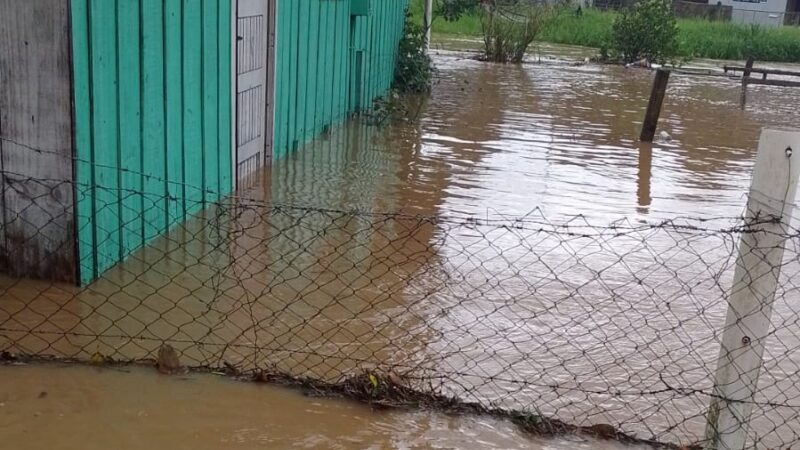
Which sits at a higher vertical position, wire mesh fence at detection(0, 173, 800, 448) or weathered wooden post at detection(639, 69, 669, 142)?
weathered wooden post at detection(639, 69, 669, 142)

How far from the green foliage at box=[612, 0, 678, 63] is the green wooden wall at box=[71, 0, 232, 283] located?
19418 mm

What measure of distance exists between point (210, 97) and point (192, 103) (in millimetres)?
400

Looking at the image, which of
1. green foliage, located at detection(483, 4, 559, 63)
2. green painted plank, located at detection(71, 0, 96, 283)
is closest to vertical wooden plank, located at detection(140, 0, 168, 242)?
green painted plank, located at detection(71, 0, 96, 283)

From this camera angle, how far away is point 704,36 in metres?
30.7

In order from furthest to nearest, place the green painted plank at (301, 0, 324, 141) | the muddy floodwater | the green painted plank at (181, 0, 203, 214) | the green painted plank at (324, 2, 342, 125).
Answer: the green painted plank at (324, 2, 342, 125), the green painted plank at (301, 0, 324, 141), the muddy floodwater, the green painted plank at (181, 0, 203, 214)

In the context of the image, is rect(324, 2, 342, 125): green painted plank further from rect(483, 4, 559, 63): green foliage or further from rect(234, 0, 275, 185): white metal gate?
rect(483, 4, 559, 63): green foliage

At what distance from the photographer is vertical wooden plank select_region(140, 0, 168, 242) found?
5.90 m

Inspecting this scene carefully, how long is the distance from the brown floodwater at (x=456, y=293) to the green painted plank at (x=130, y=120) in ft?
0.71

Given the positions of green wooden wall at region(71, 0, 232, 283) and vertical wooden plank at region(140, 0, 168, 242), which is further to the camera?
vertical wooden plank at region(140, 0, 168, 242)

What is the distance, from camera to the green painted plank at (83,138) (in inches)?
197

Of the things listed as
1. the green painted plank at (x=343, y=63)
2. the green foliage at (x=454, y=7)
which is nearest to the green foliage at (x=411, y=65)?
→ the green painted plank at (x=343, y=63)

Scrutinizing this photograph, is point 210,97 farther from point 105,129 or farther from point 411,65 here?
point 411,65

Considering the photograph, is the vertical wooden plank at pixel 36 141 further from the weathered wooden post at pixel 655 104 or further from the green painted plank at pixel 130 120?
the weathered wooden post at pixel 655 104

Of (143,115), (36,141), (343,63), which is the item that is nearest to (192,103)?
(143,115)
